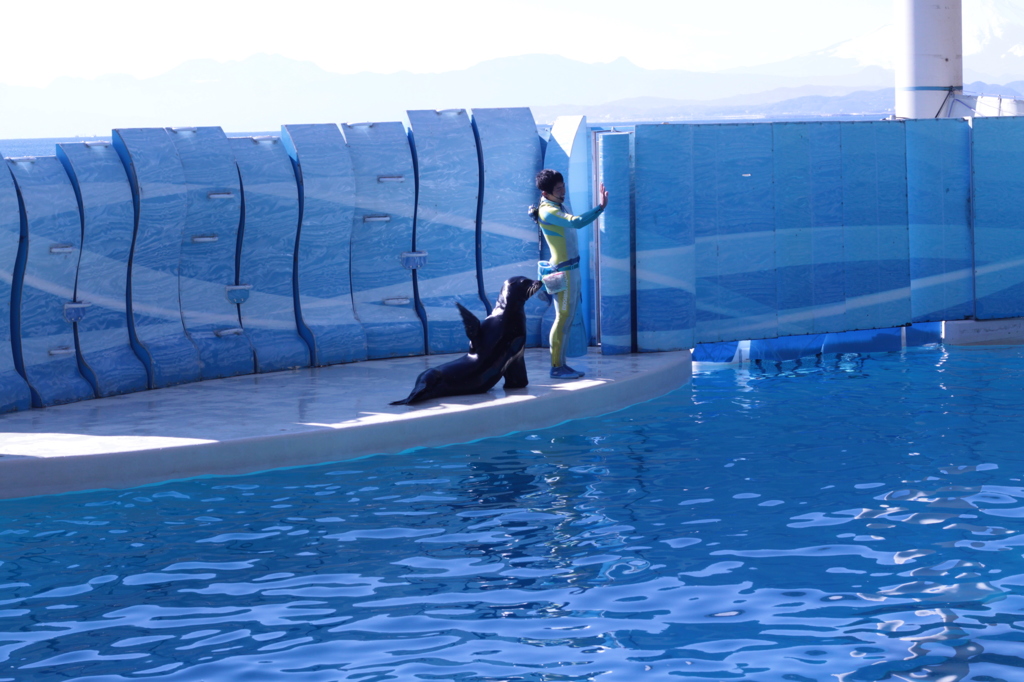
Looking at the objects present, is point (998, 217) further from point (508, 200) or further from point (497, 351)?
point (497, 351)

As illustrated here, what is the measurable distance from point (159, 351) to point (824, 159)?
6.71m

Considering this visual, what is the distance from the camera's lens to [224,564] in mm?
6098

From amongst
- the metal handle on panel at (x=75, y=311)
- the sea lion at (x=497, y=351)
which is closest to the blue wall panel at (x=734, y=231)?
the sea lion at (x=497, y=351)

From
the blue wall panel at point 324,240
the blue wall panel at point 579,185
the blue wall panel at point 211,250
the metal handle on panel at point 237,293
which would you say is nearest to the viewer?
the blue wall panel at point 211,250

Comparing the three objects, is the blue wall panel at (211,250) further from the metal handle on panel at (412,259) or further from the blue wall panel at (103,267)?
the metal handle on panel at (412,259)

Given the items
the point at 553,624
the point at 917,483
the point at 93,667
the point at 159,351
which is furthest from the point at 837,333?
the point at 93,667

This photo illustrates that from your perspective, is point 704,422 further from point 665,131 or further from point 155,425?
point 155,425

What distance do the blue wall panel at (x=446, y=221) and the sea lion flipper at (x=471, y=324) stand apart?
73.4 inches

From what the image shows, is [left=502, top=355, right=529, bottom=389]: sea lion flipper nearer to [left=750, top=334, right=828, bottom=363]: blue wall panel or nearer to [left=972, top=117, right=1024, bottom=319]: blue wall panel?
[left=750, top=334, right=828, bottom=363]: blue wall panel

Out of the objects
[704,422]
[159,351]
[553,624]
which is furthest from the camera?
[159,351]

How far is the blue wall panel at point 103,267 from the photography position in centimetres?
942

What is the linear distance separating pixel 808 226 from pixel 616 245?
2129 millimetres

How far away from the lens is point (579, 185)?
11.1m

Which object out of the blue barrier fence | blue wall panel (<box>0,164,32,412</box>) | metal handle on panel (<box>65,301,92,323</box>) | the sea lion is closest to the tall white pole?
the blue barrier fence
